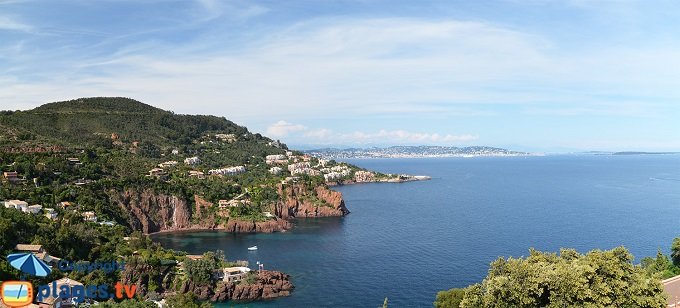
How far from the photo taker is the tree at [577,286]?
2442 centimetres

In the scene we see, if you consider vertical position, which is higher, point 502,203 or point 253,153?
point 253,153

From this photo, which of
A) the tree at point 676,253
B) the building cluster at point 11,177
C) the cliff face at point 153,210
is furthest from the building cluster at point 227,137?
Result: the tree at point 676,253

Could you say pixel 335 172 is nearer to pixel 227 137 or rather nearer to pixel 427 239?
pixel 227 137

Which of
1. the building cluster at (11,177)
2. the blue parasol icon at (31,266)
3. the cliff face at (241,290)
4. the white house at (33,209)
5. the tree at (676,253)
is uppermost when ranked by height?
the building cluster at (11,177)

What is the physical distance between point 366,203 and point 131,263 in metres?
70.7

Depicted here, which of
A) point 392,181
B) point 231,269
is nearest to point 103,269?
point 231,269

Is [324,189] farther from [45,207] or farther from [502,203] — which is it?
[45,207]

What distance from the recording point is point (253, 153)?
139375 millimetres

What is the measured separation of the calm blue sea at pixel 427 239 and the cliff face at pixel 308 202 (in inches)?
141

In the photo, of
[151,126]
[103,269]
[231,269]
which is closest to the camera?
[103,269]

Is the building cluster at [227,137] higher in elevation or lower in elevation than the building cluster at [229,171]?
higher

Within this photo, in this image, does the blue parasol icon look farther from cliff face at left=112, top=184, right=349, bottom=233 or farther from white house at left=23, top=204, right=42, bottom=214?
cliff face at left=112, top=184, right=349, bottom=233

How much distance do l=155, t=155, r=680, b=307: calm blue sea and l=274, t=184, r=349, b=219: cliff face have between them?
11.8 ft

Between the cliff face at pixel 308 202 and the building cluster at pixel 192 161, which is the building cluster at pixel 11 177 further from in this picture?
the building cluster at pixel 192 161
